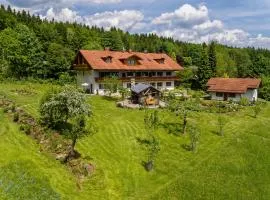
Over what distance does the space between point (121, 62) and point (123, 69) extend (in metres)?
3.51

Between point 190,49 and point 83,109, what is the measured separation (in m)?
127

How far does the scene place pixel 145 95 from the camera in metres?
65.2

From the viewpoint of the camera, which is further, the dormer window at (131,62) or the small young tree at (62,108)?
the dormer window at (131,62)

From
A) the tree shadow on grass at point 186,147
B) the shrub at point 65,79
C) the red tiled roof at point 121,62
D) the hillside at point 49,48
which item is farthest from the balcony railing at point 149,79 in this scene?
the tree shadow on grass at point 186,147

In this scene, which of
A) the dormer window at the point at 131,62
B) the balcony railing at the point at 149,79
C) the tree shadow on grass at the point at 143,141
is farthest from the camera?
the dormer window at the point at 131,62

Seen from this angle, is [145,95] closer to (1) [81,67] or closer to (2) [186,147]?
(2) [186,147]

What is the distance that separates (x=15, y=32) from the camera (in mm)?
99250

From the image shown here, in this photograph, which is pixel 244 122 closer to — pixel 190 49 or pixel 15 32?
pixel 15 32

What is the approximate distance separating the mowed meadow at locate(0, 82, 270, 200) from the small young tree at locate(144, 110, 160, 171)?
683 mm

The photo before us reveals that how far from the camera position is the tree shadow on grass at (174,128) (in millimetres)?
52716

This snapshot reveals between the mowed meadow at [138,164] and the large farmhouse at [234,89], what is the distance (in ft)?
77.4

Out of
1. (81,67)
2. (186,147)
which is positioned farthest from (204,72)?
(186,147)

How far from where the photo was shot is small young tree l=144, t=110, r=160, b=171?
4259 centimetres

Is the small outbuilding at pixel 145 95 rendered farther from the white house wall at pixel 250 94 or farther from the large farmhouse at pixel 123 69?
the white house wall at pixel 250 94
